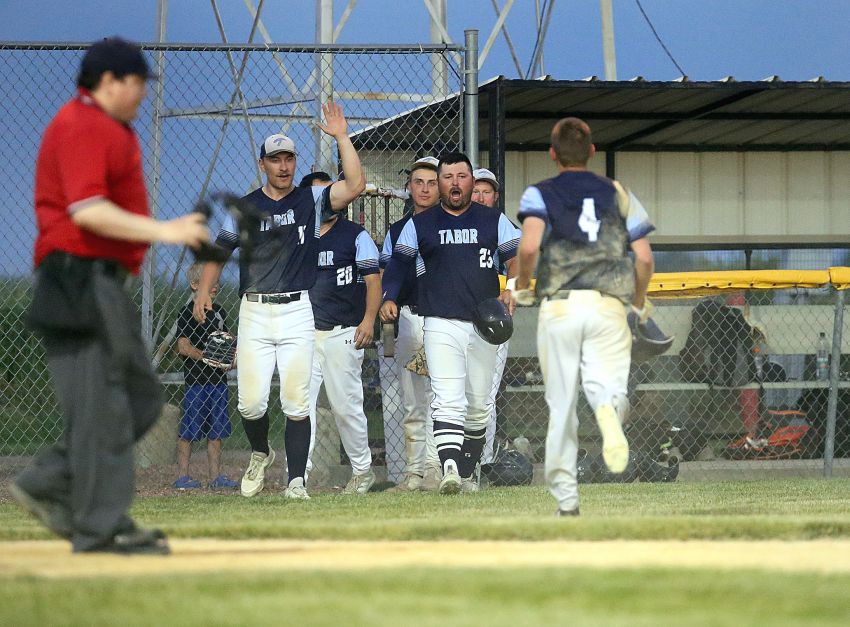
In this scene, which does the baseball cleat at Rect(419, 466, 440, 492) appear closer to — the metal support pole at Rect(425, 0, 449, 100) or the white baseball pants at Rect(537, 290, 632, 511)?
the metal support pole at Rect(425, 0, 449, 100)

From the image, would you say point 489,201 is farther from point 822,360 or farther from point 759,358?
point 822,360

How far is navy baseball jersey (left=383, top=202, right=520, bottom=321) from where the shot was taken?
29.7 feet

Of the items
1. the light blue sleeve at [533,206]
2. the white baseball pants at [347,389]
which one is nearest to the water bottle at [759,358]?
the white baseball pants at [347,389]

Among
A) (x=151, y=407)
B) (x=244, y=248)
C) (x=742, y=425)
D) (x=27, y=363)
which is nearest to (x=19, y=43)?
(x=27, y=363)

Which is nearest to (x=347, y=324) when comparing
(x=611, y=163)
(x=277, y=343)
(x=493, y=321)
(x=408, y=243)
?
(x=408, y=243)

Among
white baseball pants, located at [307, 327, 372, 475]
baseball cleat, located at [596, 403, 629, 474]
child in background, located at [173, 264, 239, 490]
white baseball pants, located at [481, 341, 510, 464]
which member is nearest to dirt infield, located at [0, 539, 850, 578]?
baseball cleat, located at [596, 403, 629, 474]

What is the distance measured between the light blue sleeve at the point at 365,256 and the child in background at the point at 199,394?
4.55 ft

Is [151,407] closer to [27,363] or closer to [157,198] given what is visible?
[157,198]

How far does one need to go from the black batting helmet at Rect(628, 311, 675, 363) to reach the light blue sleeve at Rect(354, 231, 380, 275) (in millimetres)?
3250

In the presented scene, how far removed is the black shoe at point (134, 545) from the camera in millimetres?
4414

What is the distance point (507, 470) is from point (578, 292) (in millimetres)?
4272

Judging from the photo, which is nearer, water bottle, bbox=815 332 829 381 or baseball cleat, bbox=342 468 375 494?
baseball cleat, bbox=342 468 375 494

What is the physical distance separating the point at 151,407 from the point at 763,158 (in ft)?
42.8

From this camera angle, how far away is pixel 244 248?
5.34m
